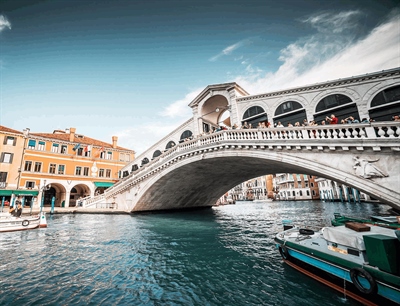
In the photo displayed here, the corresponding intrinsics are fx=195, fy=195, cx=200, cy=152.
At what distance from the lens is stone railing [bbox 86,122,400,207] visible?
8.22 m

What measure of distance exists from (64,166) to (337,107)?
1281 inches

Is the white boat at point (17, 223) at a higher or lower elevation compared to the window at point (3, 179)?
lower

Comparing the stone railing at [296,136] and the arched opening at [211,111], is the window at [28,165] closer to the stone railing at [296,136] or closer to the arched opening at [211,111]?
the stone railing at [296,136]

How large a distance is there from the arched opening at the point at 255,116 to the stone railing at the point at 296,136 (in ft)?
11.7

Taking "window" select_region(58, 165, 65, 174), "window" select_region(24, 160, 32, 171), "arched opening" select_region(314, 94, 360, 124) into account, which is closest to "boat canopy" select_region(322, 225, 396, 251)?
"arched opening" select_region(314, 94, 360, 124)

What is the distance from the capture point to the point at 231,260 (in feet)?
21.7

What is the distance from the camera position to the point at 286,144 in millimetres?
10797

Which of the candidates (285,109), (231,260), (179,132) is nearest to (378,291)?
(231,260)

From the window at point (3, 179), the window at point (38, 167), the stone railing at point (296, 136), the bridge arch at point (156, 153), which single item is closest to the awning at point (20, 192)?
the window at point (3, 179)

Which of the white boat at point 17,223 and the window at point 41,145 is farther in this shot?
the window at point 41,145

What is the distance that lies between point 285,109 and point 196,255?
1259 cm

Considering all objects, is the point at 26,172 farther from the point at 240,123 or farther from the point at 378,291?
the point at 378,291

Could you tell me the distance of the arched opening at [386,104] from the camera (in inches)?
434

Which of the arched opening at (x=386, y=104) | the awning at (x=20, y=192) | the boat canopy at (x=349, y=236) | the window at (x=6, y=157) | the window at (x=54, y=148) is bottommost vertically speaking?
the boat canopy at (x=349, y=236)
